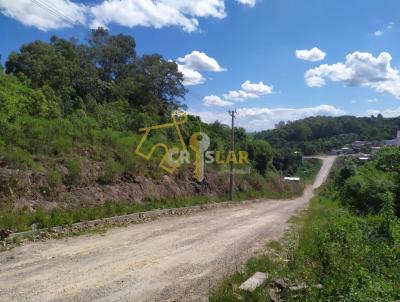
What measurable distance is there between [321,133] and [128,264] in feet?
476

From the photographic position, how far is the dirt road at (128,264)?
24.1 ft

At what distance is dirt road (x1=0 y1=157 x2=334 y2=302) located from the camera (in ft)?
24.1

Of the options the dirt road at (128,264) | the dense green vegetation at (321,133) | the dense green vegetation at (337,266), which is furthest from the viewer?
the dense green vegetation at (321,133)

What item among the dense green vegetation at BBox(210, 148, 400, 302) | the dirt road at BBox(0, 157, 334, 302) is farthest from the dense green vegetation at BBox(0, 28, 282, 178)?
the dense green vegetation at BBox(210, 148, 400, 302)

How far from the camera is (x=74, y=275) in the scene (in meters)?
8.28

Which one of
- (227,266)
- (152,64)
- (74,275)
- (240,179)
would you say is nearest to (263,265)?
(227,266)

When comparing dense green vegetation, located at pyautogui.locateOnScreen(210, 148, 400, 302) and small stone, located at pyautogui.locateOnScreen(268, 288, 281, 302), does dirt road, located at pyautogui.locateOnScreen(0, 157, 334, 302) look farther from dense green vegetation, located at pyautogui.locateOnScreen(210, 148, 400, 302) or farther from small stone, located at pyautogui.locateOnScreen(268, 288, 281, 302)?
small stone, located at pyautogui.locateOnScreen(268, 288, 281, 302)

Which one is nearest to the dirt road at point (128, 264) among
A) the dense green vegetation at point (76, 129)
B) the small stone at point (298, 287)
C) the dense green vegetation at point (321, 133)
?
the small stone at point (298, 287)

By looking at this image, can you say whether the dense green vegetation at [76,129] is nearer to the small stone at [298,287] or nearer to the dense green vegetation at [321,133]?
the small stone at [298,287]

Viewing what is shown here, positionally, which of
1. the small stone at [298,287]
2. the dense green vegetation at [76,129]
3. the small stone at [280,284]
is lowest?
the small stone at [280,284]

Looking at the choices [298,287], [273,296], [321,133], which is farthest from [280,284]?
[321,133]

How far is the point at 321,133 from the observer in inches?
5763

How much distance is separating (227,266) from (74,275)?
360 cm

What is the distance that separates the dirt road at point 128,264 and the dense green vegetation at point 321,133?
4386 inches
